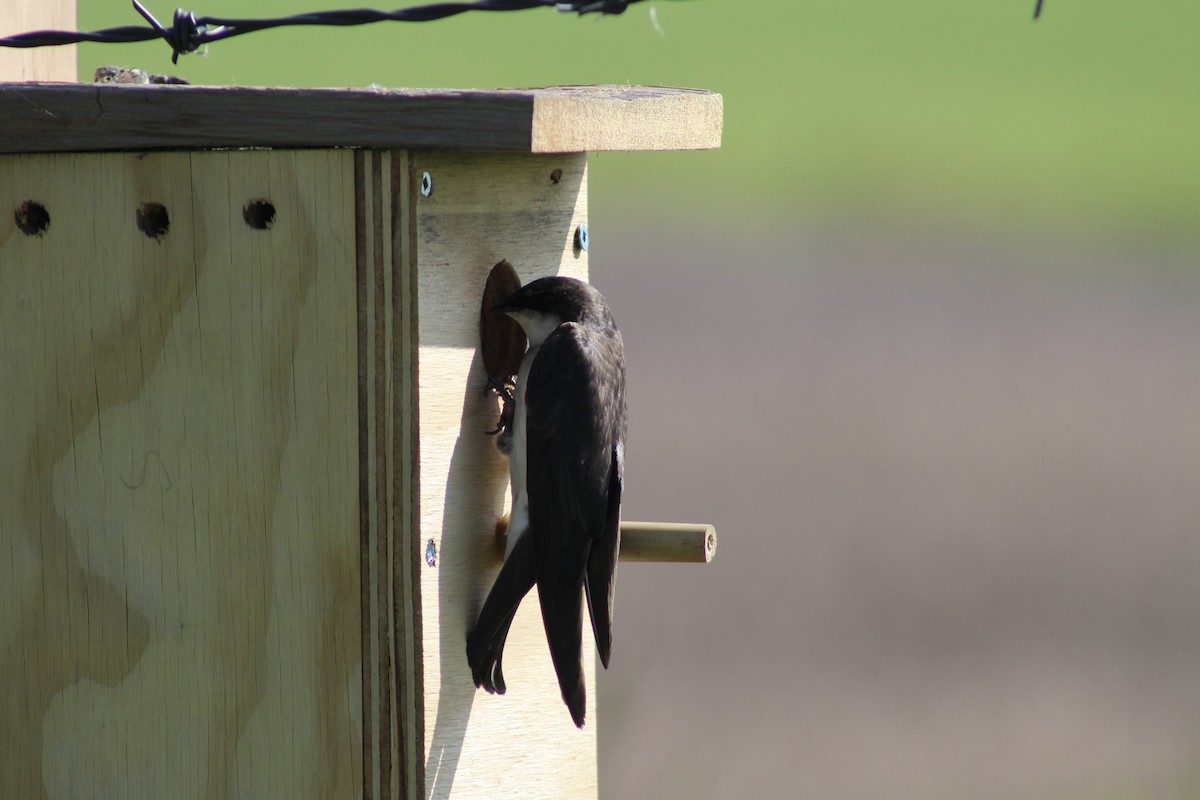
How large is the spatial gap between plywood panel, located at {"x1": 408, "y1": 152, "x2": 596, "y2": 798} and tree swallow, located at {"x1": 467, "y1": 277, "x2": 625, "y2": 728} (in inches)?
2.3

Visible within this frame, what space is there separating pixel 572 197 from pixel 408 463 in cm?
79

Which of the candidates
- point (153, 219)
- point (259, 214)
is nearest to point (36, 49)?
point (153, 219)

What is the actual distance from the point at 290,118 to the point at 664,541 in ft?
3.22

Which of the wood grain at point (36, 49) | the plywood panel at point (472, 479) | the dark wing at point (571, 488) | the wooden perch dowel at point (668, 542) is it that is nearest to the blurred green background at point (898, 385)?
the plywood panel at point (472, 479)

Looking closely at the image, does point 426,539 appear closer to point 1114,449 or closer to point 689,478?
point 689,478

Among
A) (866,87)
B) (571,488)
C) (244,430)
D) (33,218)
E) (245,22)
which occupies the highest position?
(245,22)

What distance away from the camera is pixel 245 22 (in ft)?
9.01

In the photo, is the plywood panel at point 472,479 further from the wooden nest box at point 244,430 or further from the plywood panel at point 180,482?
the plywood panel at point 180,482

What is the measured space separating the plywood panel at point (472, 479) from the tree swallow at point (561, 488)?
59mm

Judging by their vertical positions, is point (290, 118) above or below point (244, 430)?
above

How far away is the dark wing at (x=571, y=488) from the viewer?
287cm

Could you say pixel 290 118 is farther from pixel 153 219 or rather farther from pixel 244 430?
pixel 244 430

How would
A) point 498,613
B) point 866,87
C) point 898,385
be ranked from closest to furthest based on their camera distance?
1. point 498,613
2. point 898,385
3. point 866,87

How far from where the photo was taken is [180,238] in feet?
8.82
